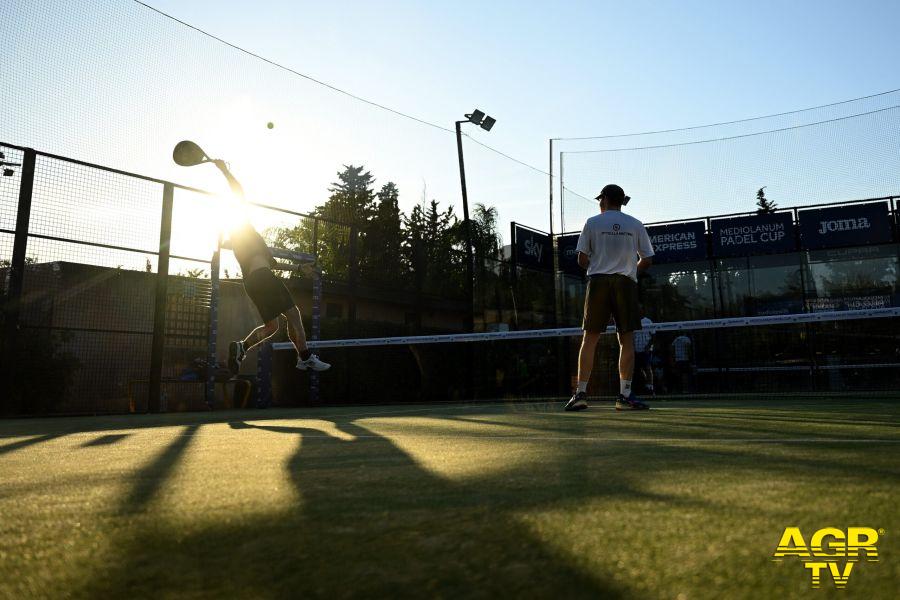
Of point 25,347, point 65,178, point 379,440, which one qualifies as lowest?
point 379,440

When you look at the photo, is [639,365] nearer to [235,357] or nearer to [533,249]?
[533,249]

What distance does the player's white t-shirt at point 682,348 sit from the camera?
1265 centimetres

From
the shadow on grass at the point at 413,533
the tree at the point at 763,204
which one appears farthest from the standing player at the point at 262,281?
the tree at the point at 763,204

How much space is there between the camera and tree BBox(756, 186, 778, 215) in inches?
553

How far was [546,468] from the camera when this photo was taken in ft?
7.30

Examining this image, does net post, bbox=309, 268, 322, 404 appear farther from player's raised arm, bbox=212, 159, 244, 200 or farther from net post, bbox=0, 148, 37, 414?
player's raised arm, bbox=212, 159, 244, 200

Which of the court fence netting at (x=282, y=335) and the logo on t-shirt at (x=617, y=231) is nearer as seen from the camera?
the logo on t-shirt at (x=617, y=231)

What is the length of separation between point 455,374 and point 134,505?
13.3m

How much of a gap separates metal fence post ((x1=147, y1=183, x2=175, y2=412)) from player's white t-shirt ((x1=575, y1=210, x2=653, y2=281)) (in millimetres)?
7301

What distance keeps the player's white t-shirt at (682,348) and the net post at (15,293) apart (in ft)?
34.2

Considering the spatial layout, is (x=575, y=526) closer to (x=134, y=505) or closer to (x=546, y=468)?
(x=546, y=468)

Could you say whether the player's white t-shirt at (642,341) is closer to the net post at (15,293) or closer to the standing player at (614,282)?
the standing player at (614,282)

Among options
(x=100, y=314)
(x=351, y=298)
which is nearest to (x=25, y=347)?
(x=100, y=314)

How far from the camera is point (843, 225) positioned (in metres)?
13.4
